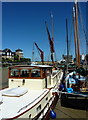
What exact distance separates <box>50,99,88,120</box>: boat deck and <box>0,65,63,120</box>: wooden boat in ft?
4.31

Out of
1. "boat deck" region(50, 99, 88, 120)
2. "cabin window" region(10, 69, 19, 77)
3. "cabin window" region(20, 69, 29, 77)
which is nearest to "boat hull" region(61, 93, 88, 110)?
"boat deck" region(50, 99, 88, 120)

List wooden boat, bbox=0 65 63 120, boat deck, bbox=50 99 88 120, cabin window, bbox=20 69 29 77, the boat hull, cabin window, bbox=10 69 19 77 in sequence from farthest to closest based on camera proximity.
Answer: the boat hull < cabin window, bbox=10 69 19 77 < cabin window, bbox=20 69 29 77 < boat deck, bbox=50 99 88 120 < wooden boat, bbox=0 65 63 120

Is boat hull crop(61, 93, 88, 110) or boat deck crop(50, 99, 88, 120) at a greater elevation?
boat hull crop(61, 93, 88, 110)

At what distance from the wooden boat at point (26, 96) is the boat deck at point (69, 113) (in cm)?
132

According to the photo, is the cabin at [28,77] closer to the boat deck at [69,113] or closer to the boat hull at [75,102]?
the boat deck at [69,113]

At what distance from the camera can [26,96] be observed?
720 cm

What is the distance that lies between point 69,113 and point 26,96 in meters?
4.28

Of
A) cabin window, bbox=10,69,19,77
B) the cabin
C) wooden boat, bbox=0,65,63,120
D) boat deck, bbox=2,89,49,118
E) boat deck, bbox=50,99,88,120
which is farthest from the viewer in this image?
cabin window, bbox=10,69,19,77

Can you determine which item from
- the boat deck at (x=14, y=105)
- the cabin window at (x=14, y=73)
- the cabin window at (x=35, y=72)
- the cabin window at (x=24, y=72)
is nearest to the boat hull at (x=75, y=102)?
the cabin window at (x=35, y=72)

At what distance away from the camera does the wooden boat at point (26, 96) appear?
17.6 feet

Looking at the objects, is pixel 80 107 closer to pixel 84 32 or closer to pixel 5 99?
pixel 5 99

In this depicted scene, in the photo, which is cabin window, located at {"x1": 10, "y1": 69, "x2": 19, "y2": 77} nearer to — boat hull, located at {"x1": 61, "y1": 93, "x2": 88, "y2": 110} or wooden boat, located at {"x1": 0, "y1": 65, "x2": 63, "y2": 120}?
wooden boat, located at {"x1": 0, "y1": 65, "x2": 63, "y2": 120}

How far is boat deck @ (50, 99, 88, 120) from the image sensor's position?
356 inches

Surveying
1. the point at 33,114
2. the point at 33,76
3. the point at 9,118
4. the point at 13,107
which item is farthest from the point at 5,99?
the point at 33,76
